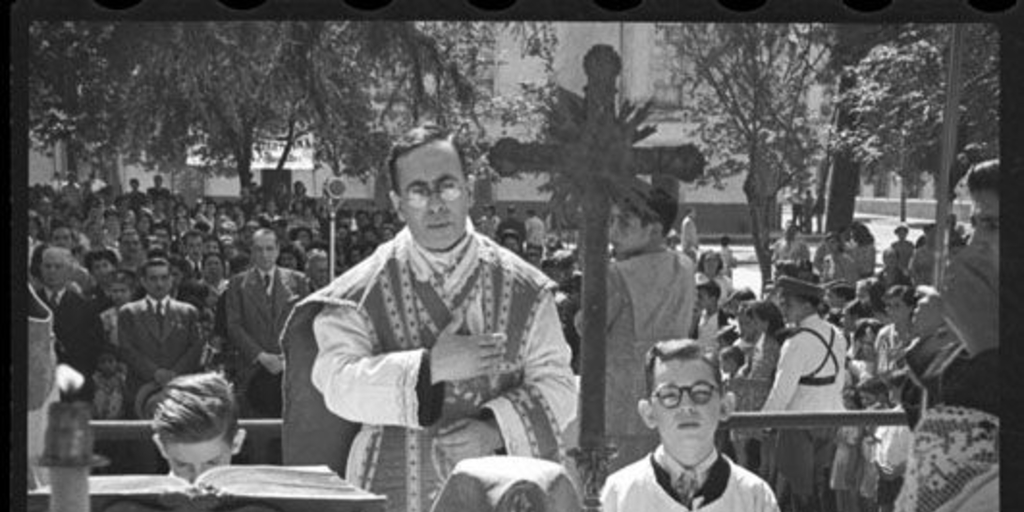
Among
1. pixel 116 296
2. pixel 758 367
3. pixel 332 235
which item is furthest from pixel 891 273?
pixel 116 296

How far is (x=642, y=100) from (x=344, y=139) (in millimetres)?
783

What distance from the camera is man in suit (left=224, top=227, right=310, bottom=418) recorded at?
16.8 ft

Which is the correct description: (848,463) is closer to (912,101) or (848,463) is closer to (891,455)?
(891,455)

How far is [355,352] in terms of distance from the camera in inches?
205

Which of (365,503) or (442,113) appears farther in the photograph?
(442,113)

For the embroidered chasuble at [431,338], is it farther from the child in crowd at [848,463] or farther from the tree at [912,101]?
the tree at [912,101]

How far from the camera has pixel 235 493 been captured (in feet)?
14.4

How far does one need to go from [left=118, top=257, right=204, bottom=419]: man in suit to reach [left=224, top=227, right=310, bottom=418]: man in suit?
108 mm

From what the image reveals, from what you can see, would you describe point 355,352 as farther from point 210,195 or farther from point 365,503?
point 365,503

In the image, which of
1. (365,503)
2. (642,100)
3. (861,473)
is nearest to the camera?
(365,503)

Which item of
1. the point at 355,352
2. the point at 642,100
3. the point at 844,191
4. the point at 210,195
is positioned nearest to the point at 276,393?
the point at 355,352

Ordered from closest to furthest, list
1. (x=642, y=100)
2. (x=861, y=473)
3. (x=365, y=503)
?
1. (x=365, y=503)
2. (x=642, y=100)
3. (x=861, y=473)

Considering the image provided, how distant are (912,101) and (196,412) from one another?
6.66 ft

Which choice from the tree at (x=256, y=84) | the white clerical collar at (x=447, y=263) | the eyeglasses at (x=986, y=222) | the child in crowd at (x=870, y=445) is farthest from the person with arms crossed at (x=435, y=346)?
the eyeglasses at (x=986, y=222)
